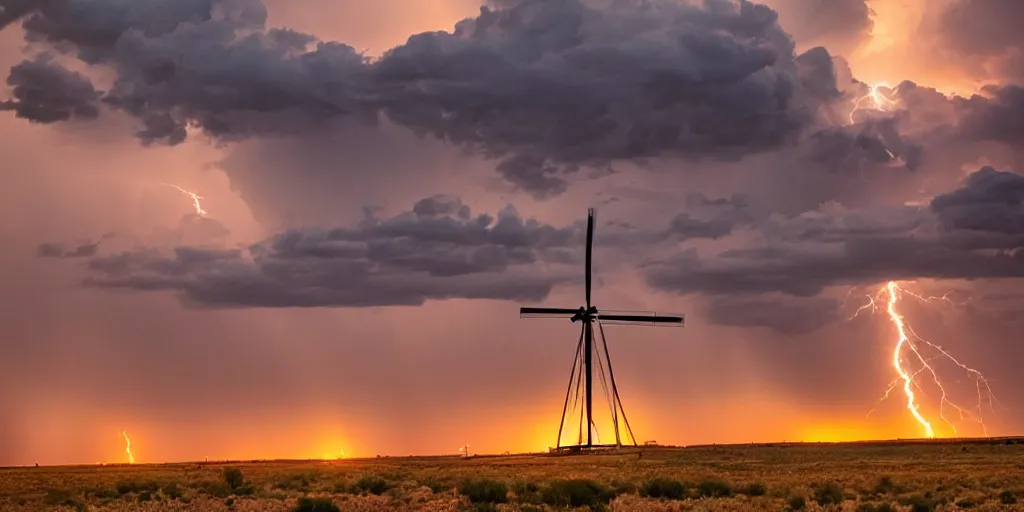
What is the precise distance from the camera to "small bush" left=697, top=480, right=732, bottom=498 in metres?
53.9

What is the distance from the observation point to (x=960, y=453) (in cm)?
10194

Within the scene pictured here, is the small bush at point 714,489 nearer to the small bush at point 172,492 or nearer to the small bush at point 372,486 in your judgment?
the small bush at point 372,486

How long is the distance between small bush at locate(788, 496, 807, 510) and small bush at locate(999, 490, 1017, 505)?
8398 mm

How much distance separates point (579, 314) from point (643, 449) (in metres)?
14.0

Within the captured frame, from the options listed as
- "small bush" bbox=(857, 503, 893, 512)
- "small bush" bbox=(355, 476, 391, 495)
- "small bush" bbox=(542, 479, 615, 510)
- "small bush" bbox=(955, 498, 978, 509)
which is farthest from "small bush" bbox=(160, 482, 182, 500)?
"small bush" bbox=(955, 498, 978, 509)

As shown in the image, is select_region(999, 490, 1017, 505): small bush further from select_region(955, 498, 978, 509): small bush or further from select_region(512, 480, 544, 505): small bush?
select_region(512, 480, 544, 505): small bush

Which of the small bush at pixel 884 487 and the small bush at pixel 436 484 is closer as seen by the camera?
the small bush at pixel 884 487

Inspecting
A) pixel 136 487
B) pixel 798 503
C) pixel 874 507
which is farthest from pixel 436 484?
pixel 874 507

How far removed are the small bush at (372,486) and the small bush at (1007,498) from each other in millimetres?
28297

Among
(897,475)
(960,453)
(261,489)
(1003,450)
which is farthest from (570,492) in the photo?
(1003,450)

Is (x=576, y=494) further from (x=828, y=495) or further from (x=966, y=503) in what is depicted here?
(x=966, y=503)

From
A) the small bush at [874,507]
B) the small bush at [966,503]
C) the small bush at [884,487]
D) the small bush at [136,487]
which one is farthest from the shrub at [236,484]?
the small bush at [966,503]

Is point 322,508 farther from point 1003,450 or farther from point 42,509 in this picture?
point 1003,450

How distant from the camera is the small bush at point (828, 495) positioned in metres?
49.0
